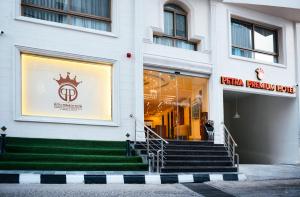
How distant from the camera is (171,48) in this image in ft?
56.9

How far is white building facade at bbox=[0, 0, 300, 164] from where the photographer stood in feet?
47.3

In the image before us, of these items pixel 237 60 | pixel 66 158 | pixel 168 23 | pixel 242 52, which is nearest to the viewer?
pixel 66 158

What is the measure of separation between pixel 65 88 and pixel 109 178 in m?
4.46

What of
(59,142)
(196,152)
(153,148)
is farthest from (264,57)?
(59,142)

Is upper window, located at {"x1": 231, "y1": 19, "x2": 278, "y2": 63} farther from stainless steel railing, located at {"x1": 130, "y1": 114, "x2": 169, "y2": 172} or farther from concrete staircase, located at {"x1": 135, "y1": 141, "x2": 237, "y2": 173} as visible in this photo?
stainless steel railing, located at {"x1": 130, "y1": 114, "x2": 169, "y2": 172}

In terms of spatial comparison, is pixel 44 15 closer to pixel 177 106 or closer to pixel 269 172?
pixel 177 106

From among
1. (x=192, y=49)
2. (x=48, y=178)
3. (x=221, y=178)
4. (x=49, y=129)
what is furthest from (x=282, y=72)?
(x=48, y=178)

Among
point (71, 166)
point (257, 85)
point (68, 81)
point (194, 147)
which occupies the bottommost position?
point (71, 166)

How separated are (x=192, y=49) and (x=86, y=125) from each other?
5528 mm

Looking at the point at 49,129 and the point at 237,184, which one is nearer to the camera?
the point at 237,184

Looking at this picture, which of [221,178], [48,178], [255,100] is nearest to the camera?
[48,178]

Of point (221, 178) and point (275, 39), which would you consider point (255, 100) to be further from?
point (221, 178)

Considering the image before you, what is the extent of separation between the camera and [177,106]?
18.5m

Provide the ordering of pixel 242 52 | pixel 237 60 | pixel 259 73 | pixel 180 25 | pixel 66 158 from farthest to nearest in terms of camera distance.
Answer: pixel 242 52, pixel 259 73, pixel 237 60, pixel 180 25, pixel 66 158
